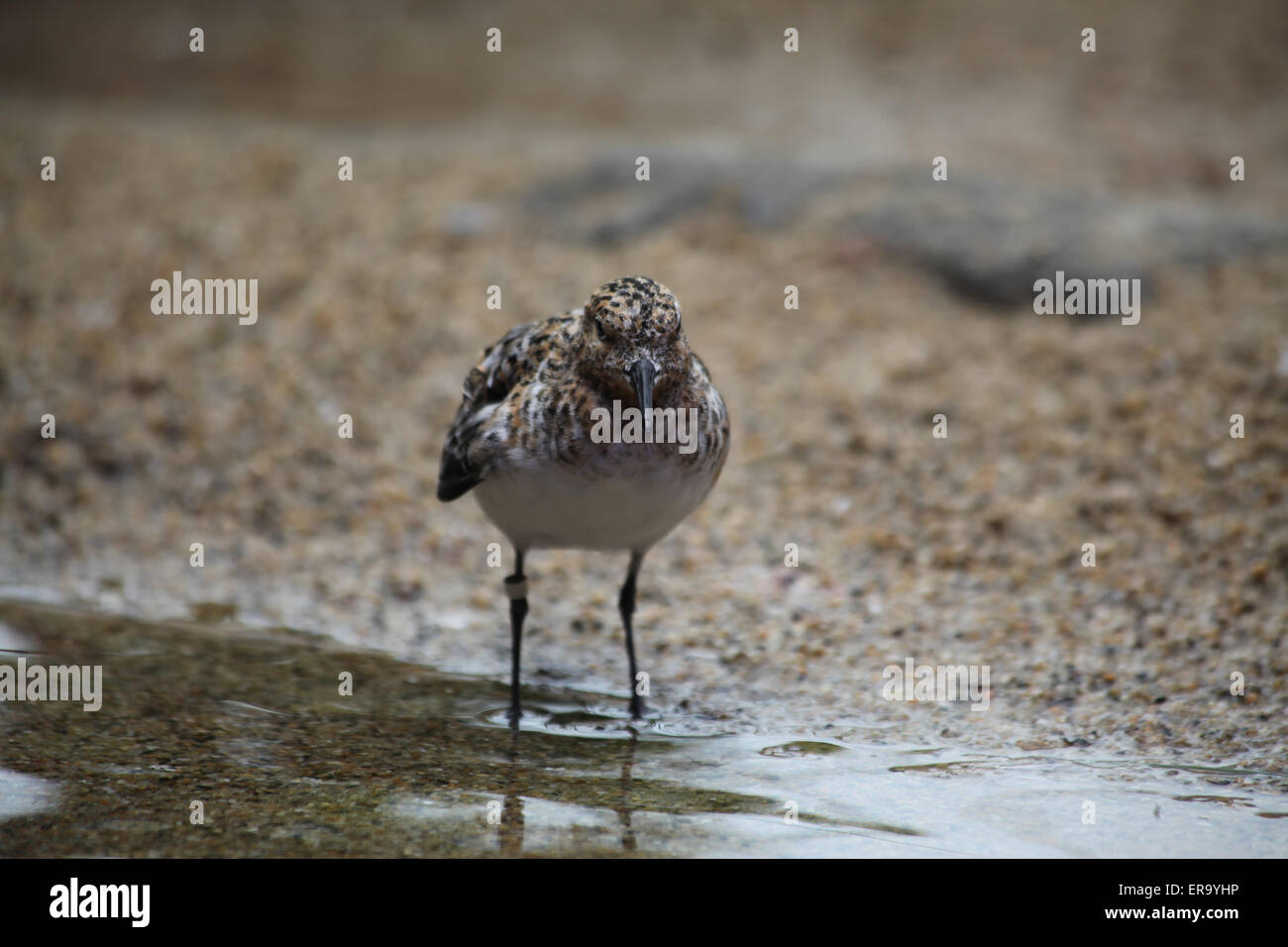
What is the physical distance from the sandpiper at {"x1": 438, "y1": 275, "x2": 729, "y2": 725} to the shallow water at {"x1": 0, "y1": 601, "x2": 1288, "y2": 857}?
81 cm

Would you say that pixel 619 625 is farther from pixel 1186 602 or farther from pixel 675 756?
pixel 1186 602

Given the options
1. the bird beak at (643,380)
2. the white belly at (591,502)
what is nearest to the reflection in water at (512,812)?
the white belly at (591,502)

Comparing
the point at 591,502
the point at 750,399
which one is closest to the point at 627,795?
the point at 591,502

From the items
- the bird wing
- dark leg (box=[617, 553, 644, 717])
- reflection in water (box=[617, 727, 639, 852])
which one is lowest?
reflection in water (box=[617, 727, 639, 852])

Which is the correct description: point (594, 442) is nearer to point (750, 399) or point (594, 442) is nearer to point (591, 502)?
point (591, 502)

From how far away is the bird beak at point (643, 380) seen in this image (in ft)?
14.4

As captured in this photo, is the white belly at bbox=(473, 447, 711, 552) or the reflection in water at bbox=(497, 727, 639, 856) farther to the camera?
the white belly at bbox=(473, 447, 711, 552)

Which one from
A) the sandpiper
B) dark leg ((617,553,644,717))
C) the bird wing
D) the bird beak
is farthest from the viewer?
dark leg ((617,553,644,717))

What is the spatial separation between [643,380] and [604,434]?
0.24 m

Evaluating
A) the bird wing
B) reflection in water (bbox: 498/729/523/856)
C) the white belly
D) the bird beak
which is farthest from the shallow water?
A: the bird beak

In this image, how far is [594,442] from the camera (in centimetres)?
450

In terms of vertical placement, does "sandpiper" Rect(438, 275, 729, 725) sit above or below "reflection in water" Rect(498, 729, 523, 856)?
above

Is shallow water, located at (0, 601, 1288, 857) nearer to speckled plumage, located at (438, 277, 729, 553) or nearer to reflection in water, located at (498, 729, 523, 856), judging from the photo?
reflection in water, located at (498, 729, 523, 856)

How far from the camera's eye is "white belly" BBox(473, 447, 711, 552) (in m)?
4.55
